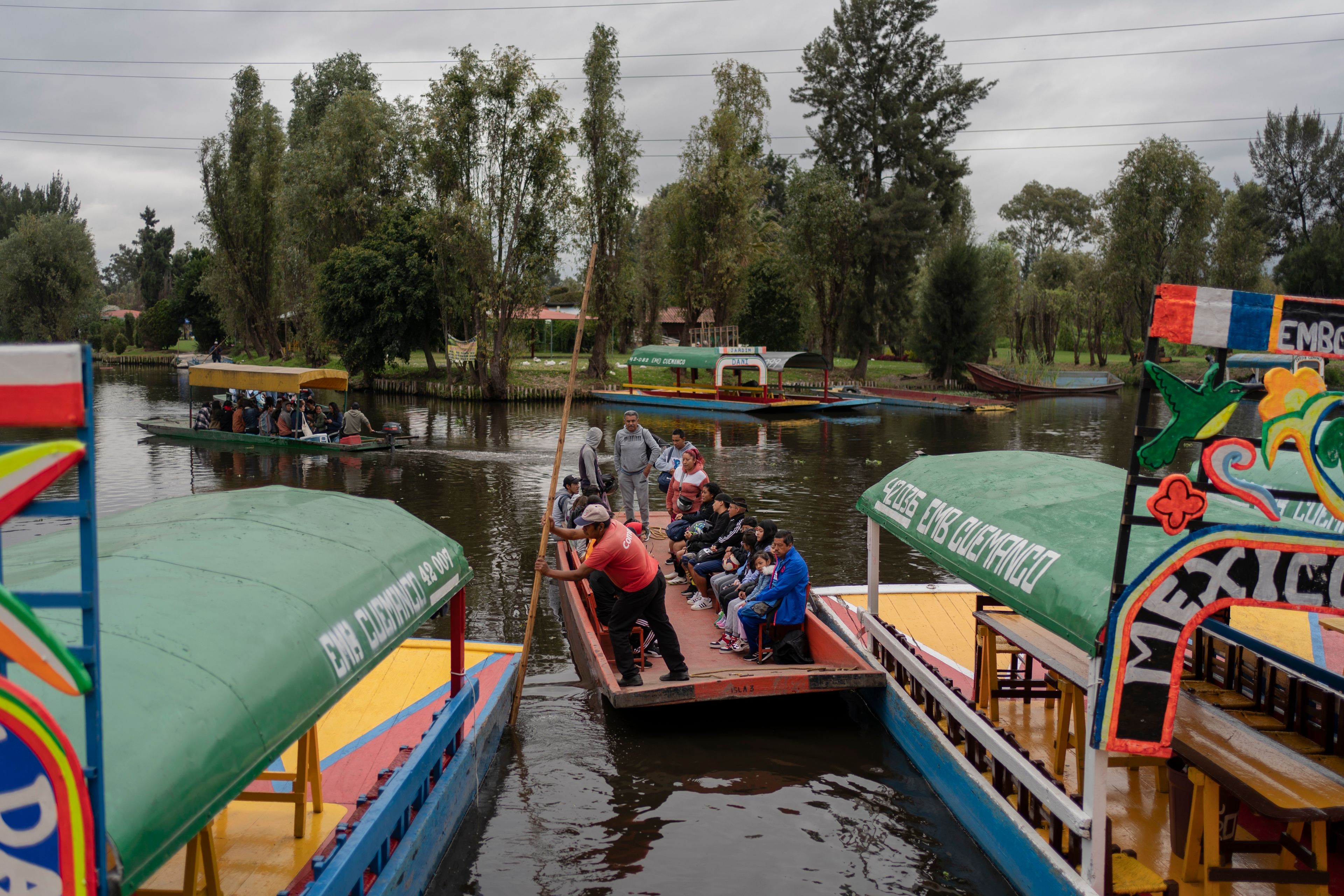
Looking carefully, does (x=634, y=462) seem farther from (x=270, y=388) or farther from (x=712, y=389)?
(x=712, y=389)

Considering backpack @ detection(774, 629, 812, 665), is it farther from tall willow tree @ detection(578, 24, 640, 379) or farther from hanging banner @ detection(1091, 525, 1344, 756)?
tall willow tree @ detection(578, 24, 640, 379)

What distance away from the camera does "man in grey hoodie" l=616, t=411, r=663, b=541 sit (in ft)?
52.5

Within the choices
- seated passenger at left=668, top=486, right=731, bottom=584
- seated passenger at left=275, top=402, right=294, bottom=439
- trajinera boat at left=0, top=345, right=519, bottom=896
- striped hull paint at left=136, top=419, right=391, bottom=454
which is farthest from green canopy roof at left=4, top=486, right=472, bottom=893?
seated passenger at left=275, top=402, right=294, bottom=439

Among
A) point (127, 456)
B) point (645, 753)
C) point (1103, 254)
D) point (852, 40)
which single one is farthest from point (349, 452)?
point (1103, 254)

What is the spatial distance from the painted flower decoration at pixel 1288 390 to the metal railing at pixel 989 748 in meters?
2.72

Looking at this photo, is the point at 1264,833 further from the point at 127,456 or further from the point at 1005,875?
the point at 127,456

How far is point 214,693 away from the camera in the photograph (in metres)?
3.97

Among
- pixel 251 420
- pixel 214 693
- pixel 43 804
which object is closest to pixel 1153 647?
pixel 214 693

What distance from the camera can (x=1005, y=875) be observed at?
718cm

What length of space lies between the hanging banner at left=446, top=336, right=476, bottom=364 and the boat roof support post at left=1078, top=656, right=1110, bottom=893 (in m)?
45.1

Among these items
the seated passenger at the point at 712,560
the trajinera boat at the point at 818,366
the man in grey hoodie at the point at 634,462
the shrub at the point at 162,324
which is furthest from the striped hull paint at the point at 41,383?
the shrub at the point at 162,324

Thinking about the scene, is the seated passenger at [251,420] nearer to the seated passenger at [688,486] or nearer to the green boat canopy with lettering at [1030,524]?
the seated passenger at [688,486]

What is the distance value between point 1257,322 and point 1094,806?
2869 mm

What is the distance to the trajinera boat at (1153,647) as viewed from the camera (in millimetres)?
4707
